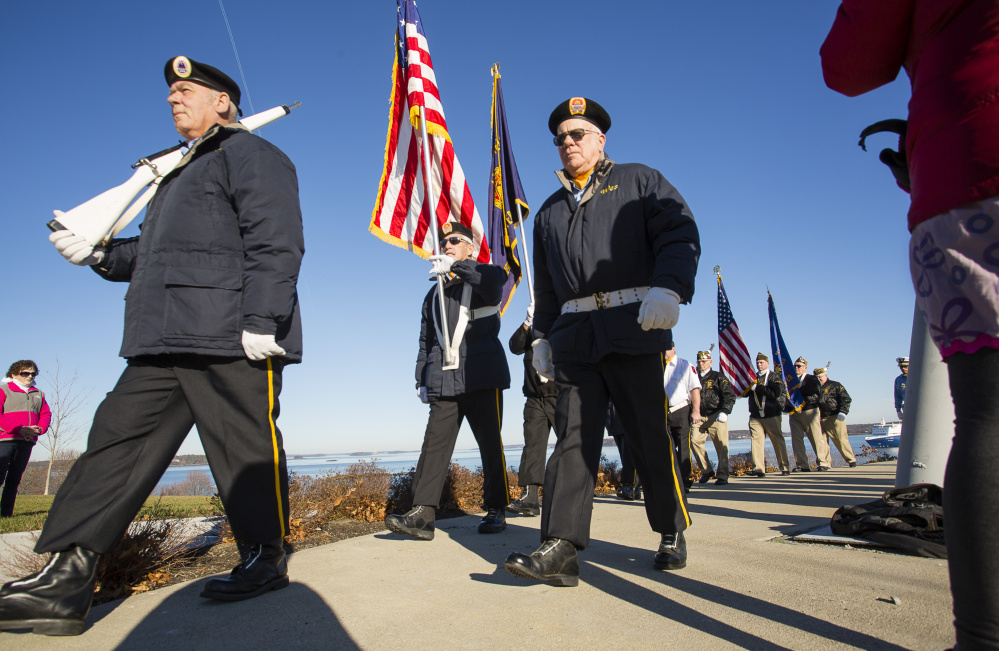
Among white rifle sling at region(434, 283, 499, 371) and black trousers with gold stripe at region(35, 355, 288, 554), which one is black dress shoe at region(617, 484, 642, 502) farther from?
black trousers with gold stripe at region(35, 355, 288, 554)

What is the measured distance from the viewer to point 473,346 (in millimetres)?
4609

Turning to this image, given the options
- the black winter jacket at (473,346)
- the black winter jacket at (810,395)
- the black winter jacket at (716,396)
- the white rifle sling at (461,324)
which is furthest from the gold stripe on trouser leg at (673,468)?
the black winter jacket at (810,395)

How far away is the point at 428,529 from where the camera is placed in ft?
13.2

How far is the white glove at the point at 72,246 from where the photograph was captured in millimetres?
2648

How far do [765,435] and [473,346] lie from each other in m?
9.79

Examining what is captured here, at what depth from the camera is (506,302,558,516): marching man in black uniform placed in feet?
18.8

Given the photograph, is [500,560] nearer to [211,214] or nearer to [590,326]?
[590,326]

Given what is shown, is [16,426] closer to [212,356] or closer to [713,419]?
[212,356]

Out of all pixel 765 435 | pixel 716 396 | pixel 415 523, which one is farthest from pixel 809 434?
pixel 415 523

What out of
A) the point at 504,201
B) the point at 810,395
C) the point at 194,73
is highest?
the point at 504,201

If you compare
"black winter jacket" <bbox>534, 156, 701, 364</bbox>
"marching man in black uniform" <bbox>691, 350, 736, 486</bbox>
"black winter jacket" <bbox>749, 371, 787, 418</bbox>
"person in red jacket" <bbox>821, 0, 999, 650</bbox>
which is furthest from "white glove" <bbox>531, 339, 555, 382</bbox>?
"black winter jacket" <bbox>749, 371, 787, 418</bbox>

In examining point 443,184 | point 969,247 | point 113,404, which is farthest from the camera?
point 443,184

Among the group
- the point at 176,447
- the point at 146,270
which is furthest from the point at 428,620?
the point at 146,270

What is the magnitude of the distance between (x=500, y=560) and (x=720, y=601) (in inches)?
51.0
